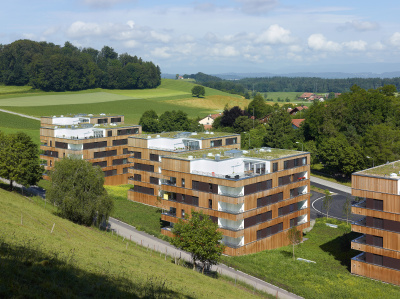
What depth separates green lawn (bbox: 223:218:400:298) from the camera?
49781 millimetres

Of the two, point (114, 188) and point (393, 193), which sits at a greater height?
point (393, 193)

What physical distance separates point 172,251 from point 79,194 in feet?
49.3

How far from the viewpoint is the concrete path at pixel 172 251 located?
167ft

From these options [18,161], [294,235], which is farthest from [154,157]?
[294,235]

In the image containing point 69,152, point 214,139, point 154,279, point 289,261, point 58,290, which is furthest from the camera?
point 69,152

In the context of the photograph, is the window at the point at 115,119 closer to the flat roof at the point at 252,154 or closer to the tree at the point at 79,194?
the flat roof at the point at 252,154

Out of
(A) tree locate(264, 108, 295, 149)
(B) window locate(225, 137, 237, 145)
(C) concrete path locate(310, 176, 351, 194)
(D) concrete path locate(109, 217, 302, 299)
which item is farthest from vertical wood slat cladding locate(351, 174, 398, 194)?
(A) tree locate(264, 108, 295, 149)

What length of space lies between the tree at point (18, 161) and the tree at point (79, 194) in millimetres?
15640

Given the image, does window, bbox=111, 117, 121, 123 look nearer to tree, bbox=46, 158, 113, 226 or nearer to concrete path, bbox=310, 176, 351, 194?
concrete path, bbox=310, 176, 351, 194

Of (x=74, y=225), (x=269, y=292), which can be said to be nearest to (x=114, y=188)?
(x=74, y=225)

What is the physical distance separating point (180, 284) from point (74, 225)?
2601cm

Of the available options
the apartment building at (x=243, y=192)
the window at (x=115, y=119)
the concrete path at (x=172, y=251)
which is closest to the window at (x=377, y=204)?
the concrete path at (x=172, y=251)

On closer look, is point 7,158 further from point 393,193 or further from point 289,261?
point 393,193

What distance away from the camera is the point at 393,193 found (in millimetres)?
51969
